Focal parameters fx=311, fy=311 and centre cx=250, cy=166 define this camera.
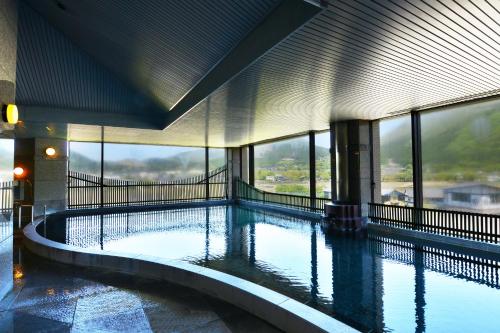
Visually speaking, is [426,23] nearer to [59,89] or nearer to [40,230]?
[59,89]

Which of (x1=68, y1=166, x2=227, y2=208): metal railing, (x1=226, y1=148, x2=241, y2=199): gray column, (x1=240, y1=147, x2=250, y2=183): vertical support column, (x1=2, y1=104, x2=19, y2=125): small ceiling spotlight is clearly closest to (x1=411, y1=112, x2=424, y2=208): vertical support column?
(x1=2, y1=104, x2=19, y2=125): small ceiling spotlight

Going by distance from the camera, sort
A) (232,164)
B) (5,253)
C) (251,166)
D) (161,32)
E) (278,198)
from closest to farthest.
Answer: (5,253) → (161,32) → (278,198) → (251,166) → (232,164)

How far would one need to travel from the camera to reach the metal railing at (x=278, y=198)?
12883 millimetres

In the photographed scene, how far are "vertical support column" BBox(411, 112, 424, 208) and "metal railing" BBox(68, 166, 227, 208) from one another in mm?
11741

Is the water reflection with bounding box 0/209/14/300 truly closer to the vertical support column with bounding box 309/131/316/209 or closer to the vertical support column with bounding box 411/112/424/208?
the vertical support column with bounding box 411/112/424/208

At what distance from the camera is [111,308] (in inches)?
136

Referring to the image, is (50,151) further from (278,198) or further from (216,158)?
(278,198)

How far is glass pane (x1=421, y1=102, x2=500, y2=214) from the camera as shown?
7391mm

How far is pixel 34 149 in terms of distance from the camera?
11.6 m

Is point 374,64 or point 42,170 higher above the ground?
point 374,64

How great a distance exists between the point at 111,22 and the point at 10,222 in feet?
12.0

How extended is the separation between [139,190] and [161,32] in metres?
12.5

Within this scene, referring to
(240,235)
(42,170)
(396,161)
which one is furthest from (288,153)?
(42,170)

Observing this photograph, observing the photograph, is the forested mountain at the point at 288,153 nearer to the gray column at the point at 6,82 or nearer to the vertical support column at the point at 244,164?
the vertical support column at the point at 244,164
